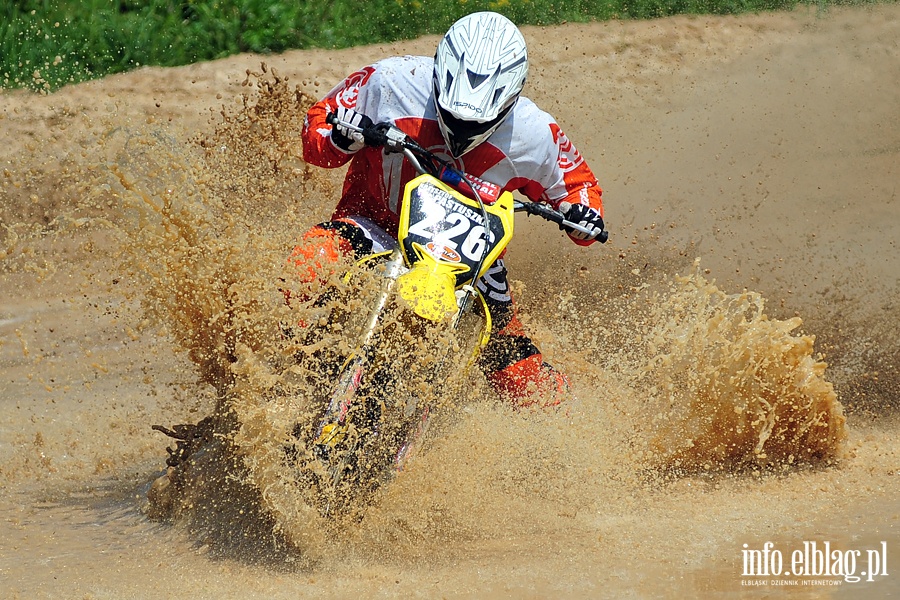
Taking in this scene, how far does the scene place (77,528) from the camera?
15.6 feet

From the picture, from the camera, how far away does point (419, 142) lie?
4453 millimetres

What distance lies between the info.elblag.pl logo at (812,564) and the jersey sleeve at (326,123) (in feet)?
7.81

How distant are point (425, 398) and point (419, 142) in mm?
1148

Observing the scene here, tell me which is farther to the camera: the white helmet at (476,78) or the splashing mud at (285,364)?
the white helmet at (476,78)

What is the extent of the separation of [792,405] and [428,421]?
191cm

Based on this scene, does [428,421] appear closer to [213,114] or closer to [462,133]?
[462,133]

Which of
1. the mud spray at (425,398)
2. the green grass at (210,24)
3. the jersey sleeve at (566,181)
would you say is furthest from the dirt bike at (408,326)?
the green grass at (210,24)

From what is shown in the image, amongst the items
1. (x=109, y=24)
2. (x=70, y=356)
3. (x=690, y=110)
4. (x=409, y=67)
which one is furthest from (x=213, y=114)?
(x=409, y=67)

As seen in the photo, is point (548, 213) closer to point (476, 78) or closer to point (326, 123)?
point (476, 78)

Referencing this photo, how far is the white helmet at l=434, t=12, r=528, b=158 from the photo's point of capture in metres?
4.10

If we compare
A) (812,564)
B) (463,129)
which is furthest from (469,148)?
(812,564)

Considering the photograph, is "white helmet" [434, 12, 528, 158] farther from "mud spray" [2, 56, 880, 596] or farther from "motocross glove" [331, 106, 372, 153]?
"mud spray" [2, 56, 880, 596]

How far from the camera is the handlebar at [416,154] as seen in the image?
4152mm

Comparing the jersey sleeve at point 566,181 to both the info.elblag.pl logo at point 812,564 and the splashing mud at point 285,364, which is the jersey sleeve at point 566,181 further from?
the info.elblag.pl logo at point 812,564
